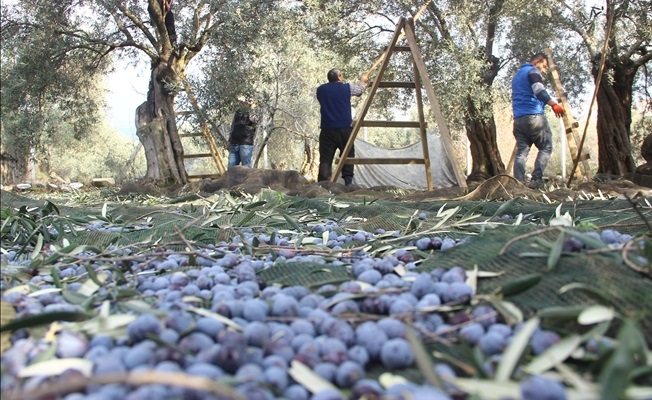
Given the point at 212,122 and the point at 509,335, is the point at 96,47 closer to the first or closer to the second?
the point at 212,122

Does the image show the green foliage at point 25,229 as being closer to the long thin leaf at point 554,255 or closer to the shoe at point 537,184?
the long thin leaf at point 554,255

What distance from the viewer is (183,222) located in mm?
2547

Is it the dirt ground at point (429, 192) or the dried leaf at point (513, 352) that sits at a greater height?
the dried leaf at point (513, 352)

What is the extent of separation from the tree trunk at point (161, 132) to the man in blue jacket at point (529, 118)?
6.43m

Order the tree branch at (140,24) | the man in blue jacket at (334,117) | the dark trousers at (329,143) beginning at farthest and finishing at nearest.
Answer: the tree branch at (140,24), the dark trousers at (329,143), the man in blue jacket at (334,117)

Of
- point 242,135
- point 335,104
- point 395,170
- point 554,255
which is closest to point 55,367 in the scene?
point 554,255

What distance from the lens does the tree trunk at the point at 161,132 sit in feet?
36.0

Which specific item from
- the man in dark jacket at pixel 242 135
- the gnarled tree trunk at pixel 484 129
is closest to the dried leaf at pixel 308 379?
the man in dark jacket at pixel 242 135

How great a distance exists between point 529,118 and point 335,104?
2.53 m

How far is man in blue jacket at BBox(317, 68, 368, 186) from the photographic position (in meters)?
7.88

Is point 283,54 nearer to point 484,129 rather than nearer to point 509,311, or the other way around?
point 484,129

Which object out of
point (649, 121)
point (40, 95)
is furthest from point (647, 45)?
point (40, 95)

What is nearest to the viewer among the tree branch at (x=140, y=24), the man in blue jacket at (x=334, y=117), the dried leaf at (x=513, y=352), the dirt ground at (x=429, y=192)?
the dried leaf at (x=513, y=352)

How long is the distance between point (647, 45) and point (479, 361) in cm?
1088
